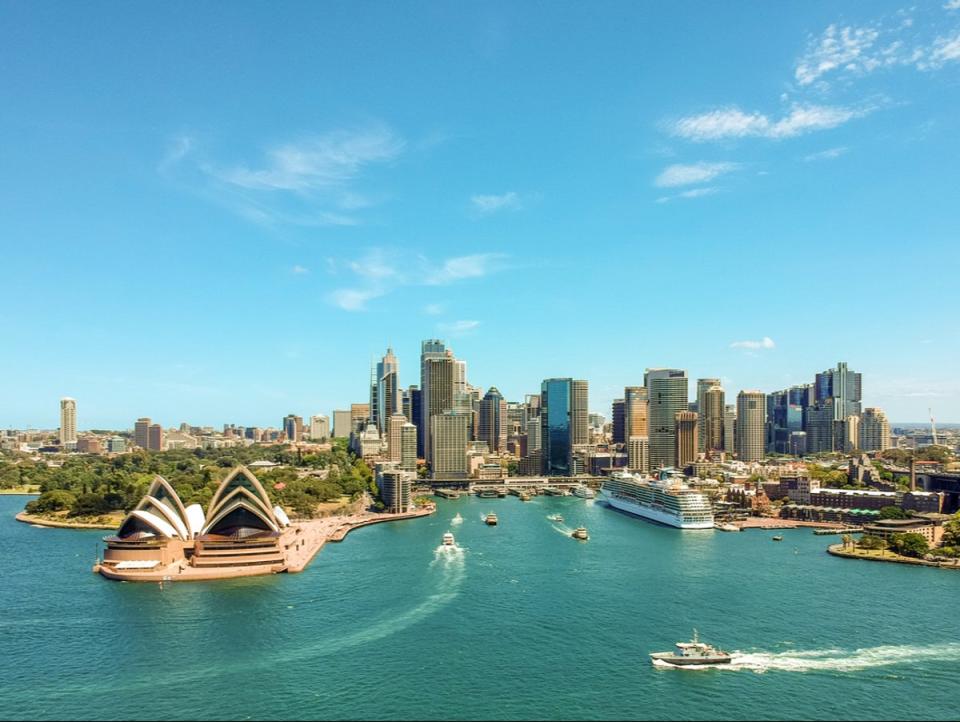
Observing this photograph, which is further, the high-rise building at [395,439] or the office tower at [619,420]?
the office tower at [619,420]

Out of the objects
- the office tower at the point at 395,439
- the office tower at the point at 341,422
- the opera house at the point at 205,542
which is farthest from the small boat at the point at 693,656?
the office tower at the point at 341,422

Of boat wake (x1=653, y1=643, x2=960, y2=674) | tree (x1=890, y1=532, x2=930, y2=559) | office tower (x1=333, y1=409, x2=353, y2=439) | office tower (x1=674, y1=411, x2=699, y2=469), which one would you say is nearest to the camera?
boat wake (x1=653, y1=643, x2=960, y2=674)

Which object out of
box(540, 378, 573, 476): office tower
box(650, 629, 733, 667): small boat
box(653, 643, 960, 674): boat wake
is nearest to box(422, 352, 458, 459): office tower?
box(540, 378, 573, 476): office tower

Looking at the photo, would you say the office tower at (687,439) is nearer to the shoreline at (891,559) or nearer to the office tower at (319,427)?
the shoreline at (891,559)

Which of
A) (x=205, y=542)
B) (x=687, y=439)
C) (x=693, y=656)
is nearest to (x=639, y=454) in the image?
(x=687, y=439)

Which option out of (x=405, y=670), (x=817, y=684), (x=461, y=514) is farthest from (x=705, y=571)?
(x=461, y=514)

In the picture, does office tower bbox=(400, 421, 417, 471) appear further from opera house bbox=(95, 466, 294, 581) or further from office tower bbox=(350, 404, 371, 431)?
office tower bbox=(350, 404, 371, 431)

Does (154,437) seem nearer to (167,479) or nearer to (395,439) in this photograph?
(395,439)

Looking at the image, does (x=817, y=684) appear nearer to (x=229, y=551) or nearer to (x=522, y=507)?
(x=229, y=551)
